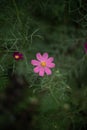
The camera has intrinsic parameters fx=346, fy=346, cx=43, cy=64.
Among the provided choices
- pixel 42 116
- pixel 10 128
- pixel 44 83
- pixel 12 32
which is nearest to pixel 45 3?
pixel 12 32

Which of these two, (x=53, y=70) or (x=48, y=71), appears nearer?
(x=48, y=71)

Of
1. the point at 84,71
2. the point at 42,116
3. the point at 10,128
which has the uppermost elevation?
the point at 84,71

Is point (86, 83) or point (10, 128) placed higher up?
point (86, 83)

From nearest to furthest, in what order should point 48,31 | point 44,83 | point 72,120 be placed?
point 44,83, point 72,120, point 48,31

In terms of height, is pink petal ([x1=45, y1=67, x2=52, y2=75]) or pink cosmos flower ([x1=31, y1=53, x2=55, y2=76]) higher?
pink cosmos flower ([x1=31, y1=53, x2=55, y2=76])

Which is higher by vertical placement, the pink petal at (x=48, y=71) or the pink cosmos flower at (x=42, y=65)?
the pink cosmos flower at (x=42, y=65)

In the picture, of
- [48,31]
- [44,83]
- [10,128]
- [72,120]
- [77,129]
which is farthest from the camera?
[48,31]

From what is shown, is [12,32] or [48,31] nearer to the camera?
[12,32]

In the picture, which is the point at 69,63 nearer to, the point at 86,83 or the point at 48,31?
the point at 86,83
